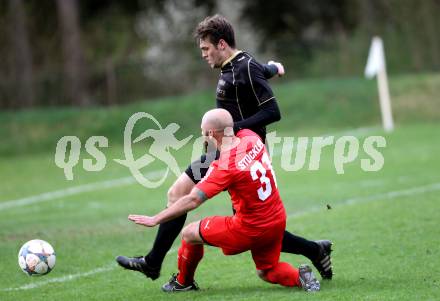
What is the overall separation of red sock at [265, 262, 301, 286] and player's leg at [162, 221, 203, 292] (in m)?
0.57

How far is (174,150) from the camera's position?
65.5ft

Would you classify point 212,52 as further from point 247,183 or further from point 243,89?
point 247,183

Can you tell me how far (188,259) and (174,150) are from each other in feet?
42.9

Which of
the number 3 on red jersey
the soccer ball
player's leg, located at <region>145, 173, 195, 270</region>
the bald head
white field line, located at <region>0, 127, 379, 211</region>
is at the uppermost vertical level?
the bald head

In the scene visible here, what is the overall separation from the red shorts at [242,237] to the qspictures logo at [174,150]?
26.2ft

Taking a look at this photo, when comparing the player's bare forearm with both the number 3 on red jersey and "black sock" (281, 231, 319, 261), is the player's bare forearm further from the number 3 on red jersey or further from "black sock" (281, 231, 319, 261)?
"black sock" (281, 231, 319, 261)

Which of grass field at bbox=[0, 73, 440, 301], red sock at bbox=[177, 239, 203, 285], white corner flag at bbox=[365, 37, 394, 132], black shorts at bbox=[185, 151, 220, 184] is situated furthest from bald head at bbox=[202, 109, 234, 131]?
white corner flag at bbox=[365, 37, 394, 132]

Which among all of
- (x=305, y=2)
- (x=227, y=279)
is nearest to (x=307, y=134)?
(x=305, y=2)

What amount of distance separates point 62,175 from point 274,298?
39.0ft

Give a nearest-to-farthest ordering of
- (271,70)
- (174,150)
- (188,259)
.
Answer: (188,259), (271,70), (174,150)

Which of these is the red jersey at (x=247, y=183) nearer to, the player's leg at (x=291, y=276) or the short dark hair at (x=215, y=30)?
the player's leg at (x=291, y=276)

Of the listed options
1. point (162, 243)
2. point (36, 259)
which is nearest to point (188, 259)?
point (162, 243)

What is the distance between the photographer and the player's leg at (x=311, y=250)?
23.1ft

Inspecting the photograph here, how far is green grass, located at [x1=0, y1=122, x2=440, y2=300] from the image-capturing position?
7023mm
